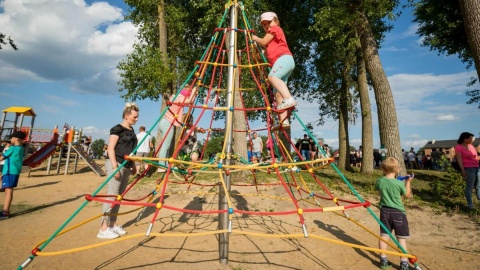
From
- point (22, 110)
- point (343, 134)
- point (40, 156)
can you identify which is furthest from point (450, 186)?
point (22, 110)

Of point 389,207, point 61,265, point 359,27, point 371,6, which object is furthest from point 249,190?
point 371,6

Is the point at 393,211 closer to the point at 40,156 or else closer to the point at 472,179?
the point at 472,179

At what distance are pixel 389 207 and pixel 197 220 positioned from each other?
3.32 m

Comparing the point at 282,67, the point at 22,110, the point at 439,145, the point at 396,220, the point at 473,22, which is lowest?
the point at 396,220

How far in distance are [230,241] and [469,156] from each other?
17.4 feet

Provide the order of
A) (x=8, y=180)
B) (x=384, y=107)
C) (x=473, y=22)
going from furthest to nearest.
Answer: (x=384, y=107)
(x=473, y=22)
(x=8, y=180)

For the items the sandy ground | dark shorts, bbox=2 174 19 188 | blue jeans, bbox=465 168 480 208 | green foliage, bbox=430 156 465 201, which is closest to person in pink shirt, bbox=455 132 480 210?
blue jeans, bbox=465 168 480 208

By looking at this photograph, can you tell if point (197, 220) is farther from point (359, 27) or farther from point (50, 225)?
point (359, 27)

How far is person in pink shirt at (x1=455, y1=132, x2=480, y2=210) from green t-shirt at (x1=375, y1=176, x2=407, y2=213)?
348cm

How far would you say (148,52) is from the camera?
9539 mm

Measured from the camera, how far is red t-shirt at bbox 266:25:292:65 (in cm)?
355

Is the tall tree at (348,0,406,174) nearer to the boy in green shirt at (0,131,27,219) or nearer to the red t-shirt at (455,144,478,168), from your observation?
the red t-shirt at (455,144,478,168)

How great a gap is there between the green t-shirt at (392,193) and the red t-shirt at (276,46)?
2.13 metres

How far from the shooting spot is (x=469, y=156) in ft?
18.0
